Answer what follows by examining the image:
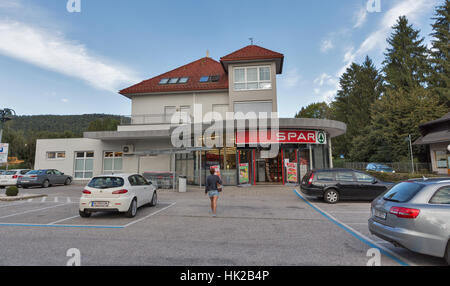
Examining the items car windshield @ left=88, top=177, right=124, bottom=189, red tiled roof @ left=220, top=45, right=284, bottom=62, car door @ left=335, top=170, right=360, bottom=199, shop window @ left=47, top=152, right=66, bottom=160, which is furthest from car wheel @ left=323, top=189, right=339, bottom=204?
shop window @ left=47, top=152, right=66, bottom=160

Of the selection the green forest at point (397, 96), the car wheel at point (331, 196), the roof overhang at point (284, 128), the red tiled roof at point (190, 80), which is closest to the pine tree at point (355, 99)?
the green forest at point (397, 96)

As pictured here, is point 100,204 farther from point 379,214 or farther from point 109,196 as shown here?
point 379,214

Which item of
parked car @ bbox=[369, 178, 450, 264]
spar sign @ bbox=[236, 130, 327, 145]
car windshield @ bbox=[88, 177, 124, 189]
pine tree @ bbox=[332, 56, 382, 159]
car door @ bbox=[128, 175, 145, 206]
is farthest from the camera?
pine tree @ bbox=[332, 56, 382, 159]

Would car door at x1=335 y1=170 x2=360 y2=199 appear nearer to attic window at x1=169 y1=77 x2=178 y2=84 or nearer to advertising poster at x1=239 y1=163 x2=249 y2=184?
advertising poster at x1=239 y1=163 x2=249 y2=184

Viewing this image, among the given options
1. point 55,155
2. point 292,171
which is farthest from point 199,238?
point 55,155

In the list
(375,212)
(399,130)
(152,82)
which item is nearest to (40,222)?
(375,212)

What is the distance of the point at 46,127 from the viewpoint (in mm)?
107062

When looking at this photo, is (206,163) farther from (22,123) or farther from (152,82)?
(22,123)

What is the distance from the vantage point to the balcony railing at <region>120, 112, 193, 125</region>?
22.0 metres

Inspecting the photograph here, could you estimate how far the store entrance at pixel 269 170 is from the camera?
64.4ft

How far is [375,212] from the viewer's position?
4.79m

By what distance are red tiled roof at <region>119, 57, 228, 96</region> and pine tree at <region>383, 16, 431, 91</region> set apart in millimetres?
30532

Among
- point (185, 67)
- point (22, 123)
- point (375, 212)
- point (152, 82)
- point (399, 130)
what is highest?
point (22, 123)
